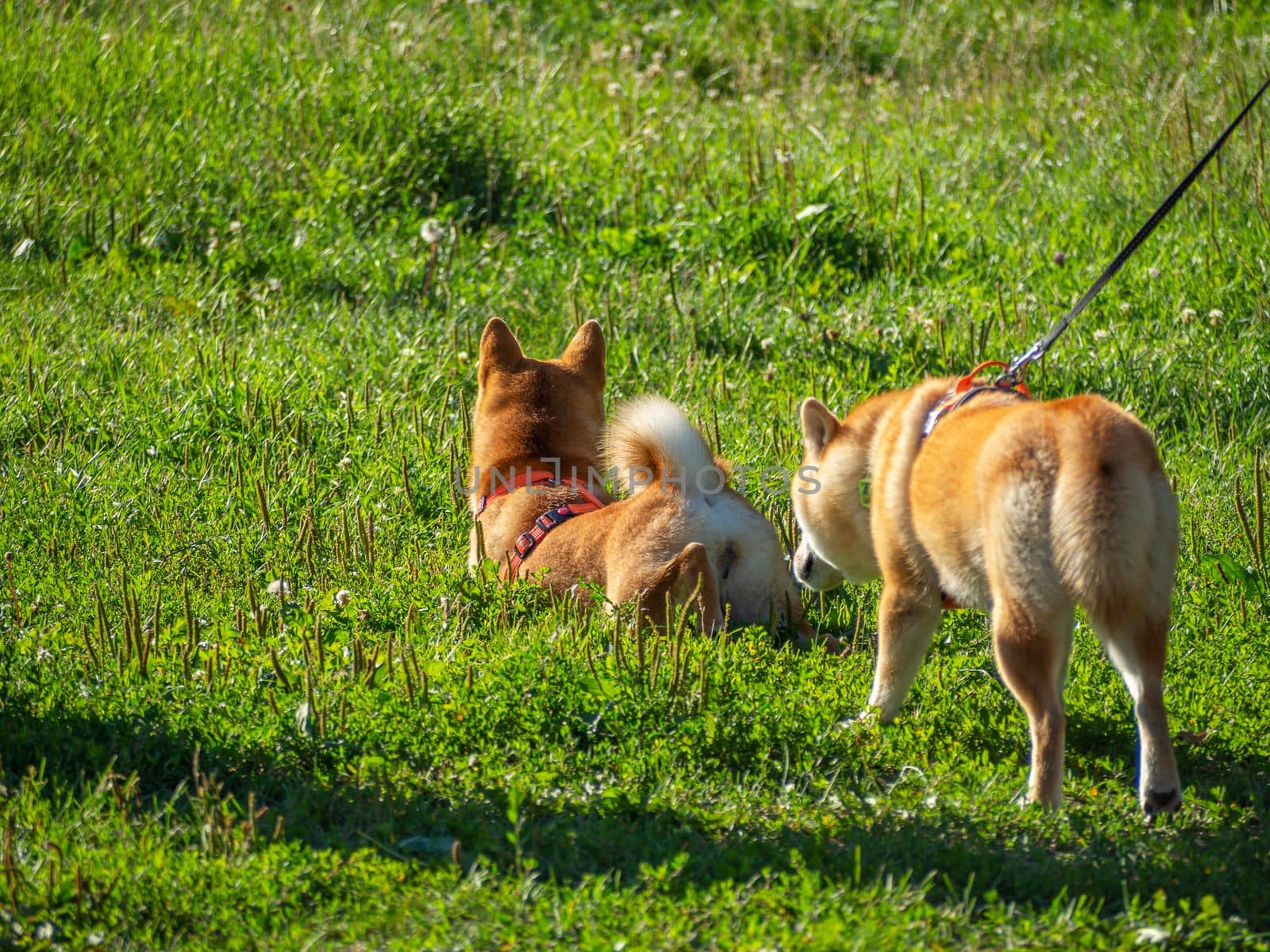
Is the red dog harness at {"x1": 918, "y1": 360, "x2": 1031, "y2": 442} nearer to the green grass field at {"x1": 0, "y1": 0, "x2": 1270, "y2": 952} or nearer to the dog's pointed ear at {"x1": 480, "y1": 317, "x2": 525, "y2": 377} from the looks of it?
the green grass field at {"x1": 0, "y1": 0, "x2": 1270, "y2": 952}

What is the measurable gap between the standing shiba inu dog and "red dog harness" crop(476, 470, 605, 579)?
5.26 feet

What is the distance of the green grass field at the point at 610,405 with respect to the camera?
10.7 feet

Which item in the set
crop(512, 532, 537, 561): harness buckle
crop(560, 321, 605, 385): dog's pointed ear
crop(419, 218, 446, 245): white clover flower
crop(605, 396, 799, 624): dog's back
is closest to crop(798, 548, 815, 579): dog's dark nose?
crop(605, 396, 799, 624): dog's back

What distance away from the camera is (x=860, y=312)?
731cm

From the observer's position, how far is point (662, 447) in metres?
4.65

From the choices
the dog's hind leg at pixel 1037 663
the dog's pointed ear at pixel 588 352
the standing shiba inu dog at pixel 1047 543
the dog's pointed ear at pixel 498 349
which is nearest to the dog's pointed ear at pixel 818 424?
the standing shiba inu dog at pixel 1047 543

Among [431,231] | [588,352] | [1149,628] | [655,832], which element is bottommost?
[655,832]

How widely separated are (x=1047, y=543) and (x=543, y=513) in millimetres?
2405

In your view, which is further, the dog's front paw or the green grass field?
the dog's front paw

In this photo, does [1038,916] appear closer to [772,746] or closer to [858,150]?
[772,746]

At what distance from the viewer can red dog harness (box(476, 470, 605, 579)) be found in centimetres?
511

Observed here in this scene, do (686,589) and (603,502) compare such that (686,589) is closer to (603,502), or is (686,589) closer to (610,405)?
(603,502)

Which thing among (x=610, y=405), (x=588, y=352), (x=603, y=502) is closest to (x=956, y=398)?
(x=603, y=502)

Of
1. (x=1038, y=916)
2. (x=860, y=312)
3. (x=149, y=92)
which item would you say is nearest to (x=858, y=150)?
(x=860, y=312)
